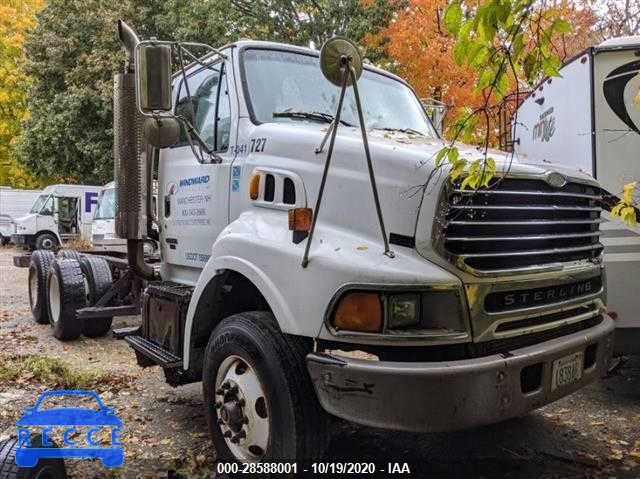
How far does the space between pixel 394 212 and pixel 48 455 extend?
235cm

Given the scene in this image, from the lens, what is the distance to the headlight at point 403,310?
2693 millimetres

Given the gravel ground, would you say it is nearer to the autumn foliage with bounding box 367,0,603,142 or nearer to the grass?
the grass

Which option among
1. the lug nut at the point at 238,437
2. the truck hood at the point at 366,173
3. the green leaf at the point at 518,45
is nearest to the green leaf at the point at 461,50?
the green leaf at the point at 518,45

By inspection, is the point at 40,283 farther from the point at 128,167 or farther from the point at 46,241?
the point at 46,241

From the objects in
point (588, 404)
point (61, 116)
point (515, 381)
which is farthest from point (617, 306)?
point (61, 116)

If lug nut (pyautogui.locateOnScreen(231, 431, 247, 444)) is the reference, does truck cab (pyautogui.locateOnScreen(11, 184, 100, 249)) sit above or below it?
above

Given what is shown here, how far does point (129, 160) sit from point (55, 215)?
19327 millimetres

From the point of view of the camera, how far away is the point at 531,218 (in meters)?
3.12

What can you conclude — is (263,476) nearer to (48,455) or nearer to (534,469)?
(48,455)

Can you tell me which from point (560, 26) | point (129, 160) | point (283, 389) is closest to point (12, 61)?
point (129, 160)

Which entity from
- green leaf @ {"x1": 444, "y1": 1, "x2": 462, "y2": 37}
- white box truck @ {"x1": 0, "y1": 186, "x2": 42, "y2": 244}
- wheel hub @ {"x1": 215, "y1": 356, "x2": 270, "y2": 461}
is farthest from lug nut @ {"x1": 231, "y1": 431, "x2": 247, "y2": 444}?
white box truck @ {"x1": 0, "y1": 186, "x2": 42, "y2": 244}

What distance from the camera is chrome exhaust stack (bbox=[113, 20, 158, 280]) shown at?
4793 mm

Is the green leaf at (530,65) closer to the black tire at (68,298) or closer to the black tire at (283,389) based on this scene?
the black tire at (283,389)

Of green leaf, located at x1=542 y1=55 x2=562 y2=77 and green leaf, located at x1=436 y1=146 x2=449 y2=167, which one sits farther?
green leaf, located at x1=436 y1=146 x2=449 y2=167
